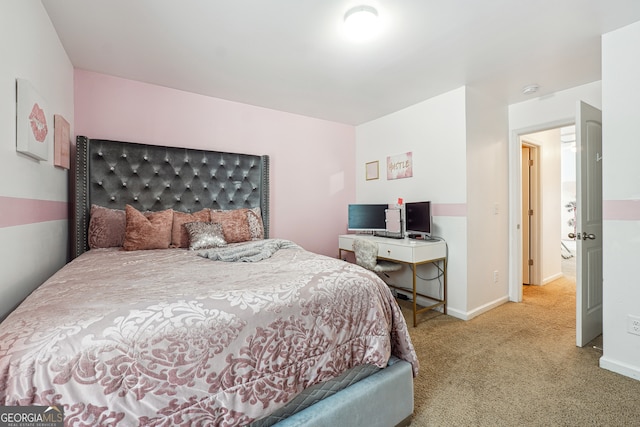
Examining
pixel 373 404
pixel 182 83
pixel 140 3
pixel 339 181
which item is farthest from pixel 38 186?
pixel 339 181

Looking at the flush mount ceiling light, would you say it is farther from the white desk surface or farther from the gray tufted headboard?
the white desk surface

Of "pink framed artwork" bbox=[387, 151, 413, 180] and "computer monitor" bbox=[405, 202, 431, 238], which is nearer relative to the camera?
"computer monitor" bbox=[405, 202, 431, 238]

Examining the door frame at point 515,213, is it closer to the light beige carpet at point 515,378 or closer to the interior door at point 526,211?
the light beige carpet at point 515,378

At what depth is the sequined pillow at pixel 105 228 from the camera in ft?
7.56

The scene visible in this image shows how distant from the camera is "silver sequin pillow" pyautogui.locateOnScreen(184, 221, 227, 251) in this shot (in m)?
2.31

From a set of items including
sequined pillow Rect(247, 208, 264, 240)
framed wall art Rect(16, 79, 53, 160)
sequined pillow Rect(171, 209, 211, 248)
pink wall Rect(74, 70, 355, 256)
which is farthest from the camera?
sequined pillow Rect(247, 208, 264, 240)

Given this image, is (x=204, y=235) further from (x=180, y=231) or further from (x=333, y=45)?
(x=333, y=45)

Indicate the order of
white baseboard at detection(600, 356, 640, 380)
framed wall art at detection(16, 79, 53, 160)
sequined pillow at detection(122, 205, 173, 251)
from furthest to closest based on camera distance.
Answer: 1. sequined pillow at detection(122, 205, 173, 251)
2. white baseboard at detection(600, 356, 640, 380)
3. framed wall art at detection(16, 79, 53, 160)

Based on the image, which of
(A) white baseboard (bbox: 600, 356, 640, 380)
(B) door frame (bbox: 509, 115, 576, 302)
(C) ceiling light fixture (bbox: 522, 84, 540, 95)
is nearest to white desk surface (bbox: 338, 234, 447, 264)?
(B) door frame (bbox: 509, 115, 576, 302)

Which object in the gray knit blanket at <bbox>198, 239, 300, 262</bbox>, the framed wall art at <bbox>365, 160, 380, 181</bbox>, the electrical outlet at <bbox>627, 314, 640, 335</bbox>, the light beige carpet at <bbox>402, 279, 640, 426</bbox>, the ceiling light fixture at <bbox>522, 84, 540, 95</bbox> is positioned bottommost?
the light beige carpet at <bbox>402, 279, 640, 426</bbox>

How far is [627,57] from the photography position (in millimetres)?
1919

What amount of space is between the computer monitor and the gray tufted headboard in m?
1.63

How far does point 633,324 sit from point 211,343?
8.72 ft

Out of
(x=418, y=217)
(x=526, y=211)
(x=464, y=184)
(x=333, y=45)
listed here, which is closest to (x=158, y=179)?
(x=333, y=45)
